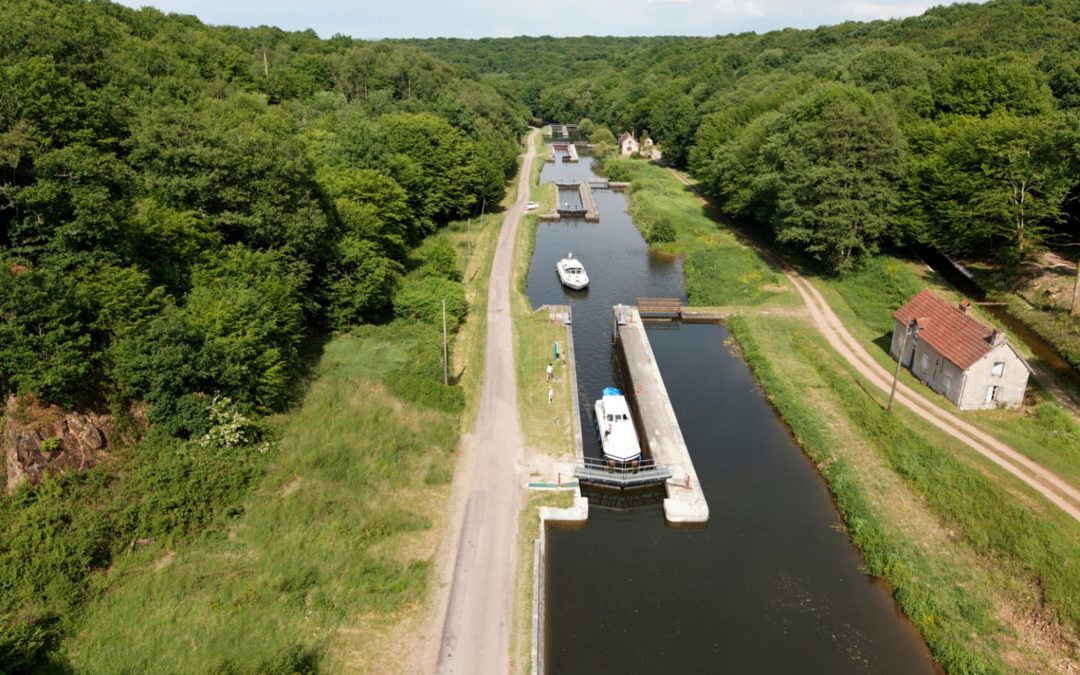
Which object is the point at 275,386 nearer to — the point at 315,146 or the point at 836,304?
the point at 315,146

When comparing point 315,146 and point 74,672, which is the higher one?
point 315,146

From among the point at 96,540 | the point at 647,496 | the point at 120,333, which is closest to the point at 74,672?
the point at 96,540

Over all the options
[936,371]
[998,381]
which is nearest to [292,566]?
[936,371]

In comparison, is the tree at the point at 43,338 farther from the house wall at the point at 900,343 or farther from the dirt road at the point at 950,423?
the house wall at the point at 900,343

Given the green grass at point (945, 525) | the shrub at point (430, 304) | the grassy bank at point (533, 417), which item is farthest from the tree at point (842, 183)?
the shrub at point (430, 304)

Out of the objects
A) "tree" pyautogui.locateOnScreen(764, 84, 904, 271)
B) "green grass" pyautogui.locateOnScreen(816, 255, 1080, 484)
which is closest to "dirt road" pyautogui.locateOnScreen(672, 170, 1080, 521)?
"green grass" pyautogui.locateOnScreen(816, 255, 1080, 484)

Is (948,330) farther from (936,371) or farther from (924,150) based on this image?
(924,150)

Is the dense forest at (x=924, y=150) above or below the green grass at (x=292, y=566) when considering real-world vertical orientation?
above
